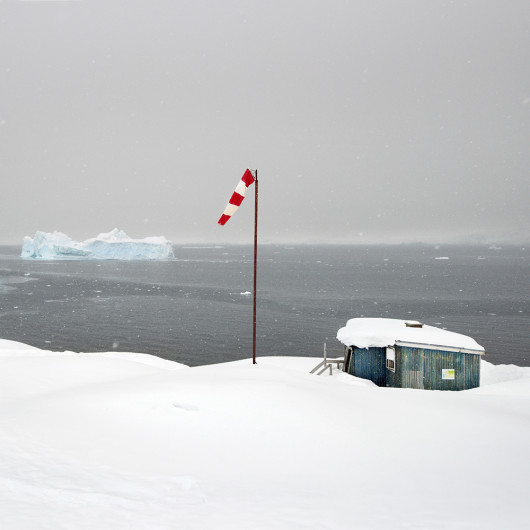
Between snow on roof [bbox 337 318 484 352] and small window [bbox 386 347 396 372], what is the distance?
0.38m

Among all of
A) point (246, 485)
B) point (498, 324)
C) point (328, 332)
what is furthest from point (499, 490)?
point (498, 324)

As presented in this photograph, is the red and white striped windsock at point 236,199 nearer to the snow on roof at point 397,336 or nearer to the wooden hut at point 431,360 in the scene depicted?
the snow on roof at point 397,336

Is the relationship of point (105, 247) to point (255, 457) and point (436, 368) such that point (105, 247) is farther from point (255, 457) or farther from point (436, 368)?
point (255, 457)

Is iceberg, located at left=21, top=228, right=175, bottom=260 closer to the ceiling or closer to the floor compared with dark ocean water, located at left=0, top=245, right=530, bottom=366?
closer to the ceiling

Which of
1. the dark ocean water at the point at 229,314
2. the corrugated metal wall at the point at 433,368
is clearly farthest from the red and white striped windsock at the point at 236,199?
the dark ocean water at the point at 229,314

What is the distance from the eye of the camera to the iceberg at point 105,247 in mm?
147500

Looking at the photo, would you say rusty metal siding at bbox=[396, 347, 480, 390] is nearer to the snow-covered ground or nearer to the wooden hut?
the wooden hut

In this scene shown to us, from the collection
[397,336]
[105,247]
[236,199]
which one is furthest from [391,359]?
[105,247]

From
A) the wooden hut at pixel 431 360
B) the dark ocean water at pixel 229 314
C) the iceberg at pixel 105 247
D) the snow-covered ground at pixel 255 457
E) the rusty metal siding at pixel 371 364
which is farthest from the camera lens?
the iceberg at pixel 105 247

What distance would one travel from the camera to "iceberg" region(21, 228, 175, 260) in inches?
5807

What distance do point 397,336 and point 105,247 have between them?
155m

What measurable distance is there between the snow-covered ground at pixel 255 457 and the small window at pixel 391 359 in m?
4.47

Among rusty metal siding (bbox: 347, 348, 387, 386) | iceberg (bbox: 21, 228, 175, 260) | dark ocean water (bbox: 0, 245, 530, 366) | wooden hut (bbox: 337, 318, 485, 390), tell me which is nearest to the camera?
wooden hut (bbox: 337, 318, 485, 390)

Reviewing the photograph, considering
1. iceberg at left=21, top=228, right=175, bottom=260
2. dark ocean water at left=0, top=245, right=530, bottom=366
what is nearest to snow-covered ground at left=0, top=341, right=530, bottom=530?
dark ocean water at left=0, top=245, right=530, bottom=366
